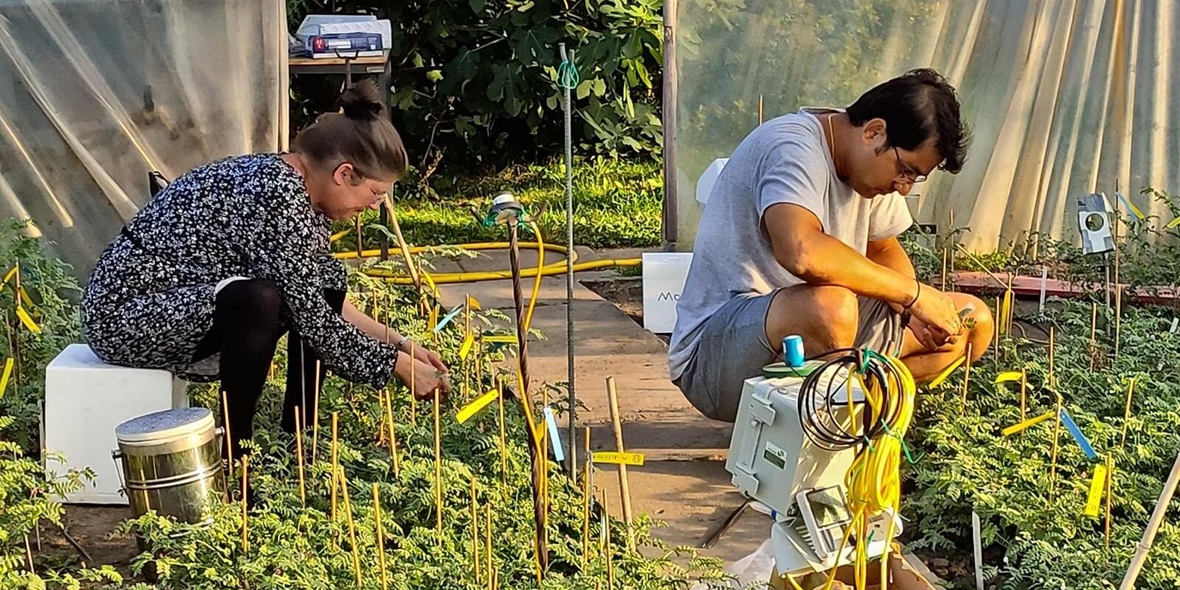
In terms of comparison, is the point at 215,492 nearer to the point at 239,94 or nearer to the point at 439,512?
the point at 439,512

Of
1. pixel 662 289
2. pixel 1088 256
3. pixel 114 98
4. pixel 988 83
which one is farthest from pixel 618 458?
pixel 988 83

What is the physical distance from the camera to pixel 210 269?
3180 mm

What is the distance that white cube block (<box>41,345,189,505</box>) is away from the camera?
317 cm

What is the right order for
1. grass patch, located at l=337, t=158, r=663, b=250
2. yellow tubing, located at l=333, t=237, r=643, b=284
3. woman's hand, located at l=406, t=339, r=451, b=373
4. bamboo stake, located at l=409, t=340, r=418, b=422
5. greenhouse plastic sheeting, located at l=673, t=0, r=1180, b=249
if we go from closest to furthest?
bamboo stake, located at l=409, t=340, r=418, b=422 → woman's hand, located at l=406, t=339, r=451, b=373 → greenhouse plastic sheeting, located at l=673, t=0, r=1180, b=249 → yellow tubing, located at l=333, t=237, r=643, b=284 → grass patch, located at l=337, t=158, r=663, b=250

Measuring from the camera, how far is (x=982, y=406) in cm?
355

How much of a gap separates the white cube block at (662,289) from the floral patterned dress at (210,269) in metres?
1.75

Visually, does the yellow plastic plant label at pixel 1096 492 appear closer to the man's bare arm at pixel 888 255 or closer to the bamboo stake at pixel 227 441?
the man's bare arm at pixel 888 255

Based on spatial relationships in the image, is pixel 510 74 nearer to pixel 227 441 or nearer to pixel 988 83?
pixel 988 83

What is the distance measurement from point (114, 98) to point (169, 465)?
2.48m

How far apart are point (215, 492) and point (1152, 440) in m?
2.25

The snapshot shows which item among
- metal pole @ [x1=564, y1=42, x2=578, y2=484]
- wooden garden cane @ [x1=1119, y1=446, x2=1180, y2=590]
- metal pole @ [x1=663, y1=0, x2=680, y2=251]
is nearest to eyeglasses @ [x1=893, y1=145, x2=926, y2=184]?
metal pole @ [x1=564, y1=42, x2=578, y2=484]

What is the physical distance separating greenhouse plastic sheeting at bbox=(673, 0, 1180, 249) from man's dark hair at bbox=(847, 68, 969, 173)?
2.49 meters

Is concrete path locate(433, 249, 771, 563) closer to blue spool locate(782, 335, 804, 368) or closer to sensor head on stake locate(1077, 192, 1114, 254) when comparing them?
blue spool locate(782, 335, 804, 368)

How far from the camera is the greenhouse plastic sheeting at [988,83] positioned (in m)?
5.25
